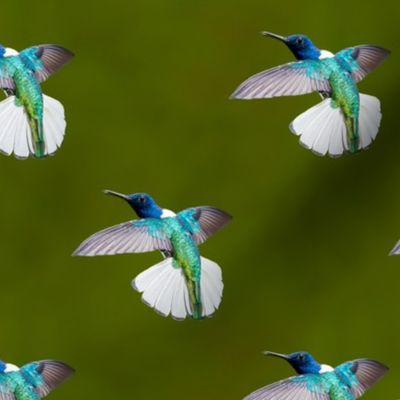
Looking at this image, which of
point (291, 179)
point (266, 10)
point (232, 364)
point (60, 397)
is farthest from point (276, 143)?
point (60, 397)

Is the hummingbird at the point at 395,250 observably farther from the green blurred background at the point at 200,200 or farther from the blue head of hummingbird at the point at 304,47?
the blue head of hummingbird at the point at 304,47

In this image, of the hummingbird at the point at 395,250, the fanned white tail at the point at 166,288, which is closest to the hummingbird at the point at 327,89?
the hummingbird at the point at 395,250

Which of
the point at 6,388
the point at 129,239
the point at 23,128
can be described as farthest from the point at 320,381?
the point at 23,128

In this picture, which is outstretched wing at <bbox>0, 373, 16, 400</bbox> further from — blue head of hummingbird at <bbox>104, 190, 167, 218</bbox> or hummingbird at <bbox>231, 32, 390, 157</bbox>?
hummingbird at <bbox>231, 32, 390, 157</bbox>

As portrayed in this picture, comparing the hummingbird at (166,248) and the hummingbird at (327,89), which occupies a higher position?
→ the hummingbird at (327,89)

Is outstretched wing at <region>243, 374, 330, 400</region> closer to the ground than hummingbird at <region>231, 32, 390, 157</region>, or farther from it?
closer to the ground

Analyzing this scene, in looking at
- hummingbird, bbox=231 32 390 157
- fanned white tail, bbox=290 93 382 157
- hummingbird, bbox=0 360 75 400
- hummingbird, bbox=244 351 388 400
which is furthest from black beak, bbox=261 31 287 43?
hummingbird, bbox=0 360 75 400
